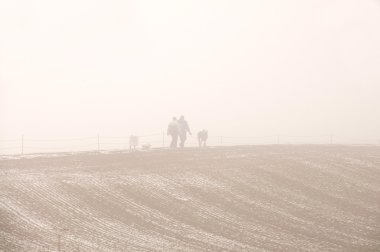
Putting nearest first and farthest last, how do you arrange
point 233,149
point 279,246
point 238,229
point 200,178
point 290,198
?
point 279,246 < point 238,229 < point 290,198 < point 200,178 < point 233,149

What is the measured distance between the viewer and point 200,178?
24188 millimetres

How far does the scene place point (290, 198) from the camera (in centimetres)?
2177

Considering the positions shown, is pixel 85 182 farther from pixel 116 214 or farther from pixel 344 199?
pixel 344 199

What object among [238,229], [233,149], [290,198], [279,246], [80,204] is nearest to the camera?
[279,246]

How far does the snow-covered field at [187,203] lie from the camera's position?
16000 mm

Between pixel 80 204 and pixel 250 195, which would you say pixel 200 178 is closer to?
pixel 250 195

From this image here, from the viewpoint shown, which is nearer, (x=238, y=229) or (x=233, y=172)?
(x=238, y=229)

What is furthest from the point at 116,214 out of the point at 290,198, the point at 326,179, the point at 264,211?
the point at 326,179

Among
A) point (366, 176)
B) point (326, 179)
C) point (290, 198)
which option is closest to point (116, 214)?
point (290, 198)

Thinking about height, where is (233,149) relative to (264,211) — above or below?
above

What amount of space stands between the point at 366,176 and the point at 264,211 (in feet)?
28.8

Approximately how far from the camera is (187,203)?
66.8ft

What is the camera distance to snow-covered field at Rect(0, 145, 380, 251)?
16.0 metres

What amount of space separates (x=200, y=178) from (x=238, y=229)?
22.1 feet
